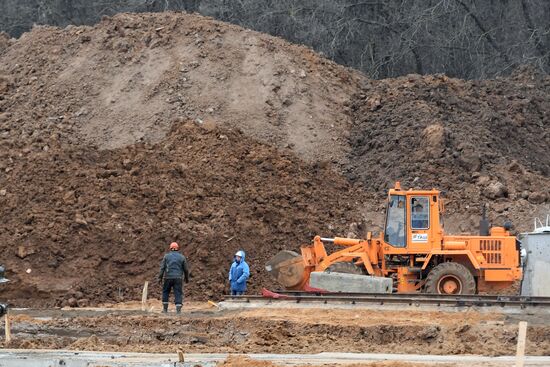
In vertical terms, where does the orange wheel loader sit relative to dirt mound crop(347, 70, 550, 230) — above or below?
below

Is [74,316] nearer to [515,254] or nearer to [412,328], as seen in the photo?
[412,328]

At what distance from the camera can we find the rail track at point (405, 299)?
2049cm

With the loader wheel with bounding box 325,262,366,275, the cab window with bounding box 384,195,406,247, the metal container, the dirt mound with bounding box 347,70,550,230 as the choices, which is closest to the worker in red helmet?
the loader wheel with bounding box 325,262,366,275

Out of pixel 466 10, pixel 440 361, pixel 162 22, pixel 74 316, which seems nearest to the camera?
pixel 440 361

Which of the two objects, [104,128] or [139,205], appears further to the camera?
[104,128]

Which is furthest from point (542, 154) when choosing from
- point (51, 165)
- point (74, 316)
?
point (74, 316)

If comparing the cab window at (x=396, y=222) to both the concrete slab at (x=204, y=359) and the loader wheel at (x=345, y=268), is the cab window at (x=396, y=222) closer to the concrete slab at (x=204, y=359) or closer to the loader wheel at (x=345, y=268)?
the loader wheel at (x=345, y=268)

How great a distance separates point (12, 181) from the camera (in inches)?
1109

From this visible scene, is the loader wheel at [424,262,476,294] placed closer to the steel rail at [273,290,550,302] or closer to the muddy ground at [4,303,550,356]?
the steel rail at [273,290,550,302]

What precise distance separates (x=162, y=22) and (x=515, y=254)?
14.6 metres

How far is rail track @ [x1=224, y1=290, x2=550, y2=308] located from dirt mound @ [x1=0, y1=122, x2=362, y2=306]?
12.9 feet

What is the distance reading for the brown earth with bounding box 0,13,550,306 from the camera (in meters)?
26.4

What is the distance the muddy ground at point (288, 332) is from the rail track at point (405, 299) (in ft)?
0.87

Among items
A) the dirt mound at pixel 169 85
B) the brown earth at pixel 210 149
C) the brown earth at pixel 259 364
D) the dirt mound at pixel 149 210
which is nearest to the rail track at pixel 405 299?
the dirt mound at pixel 149 210
